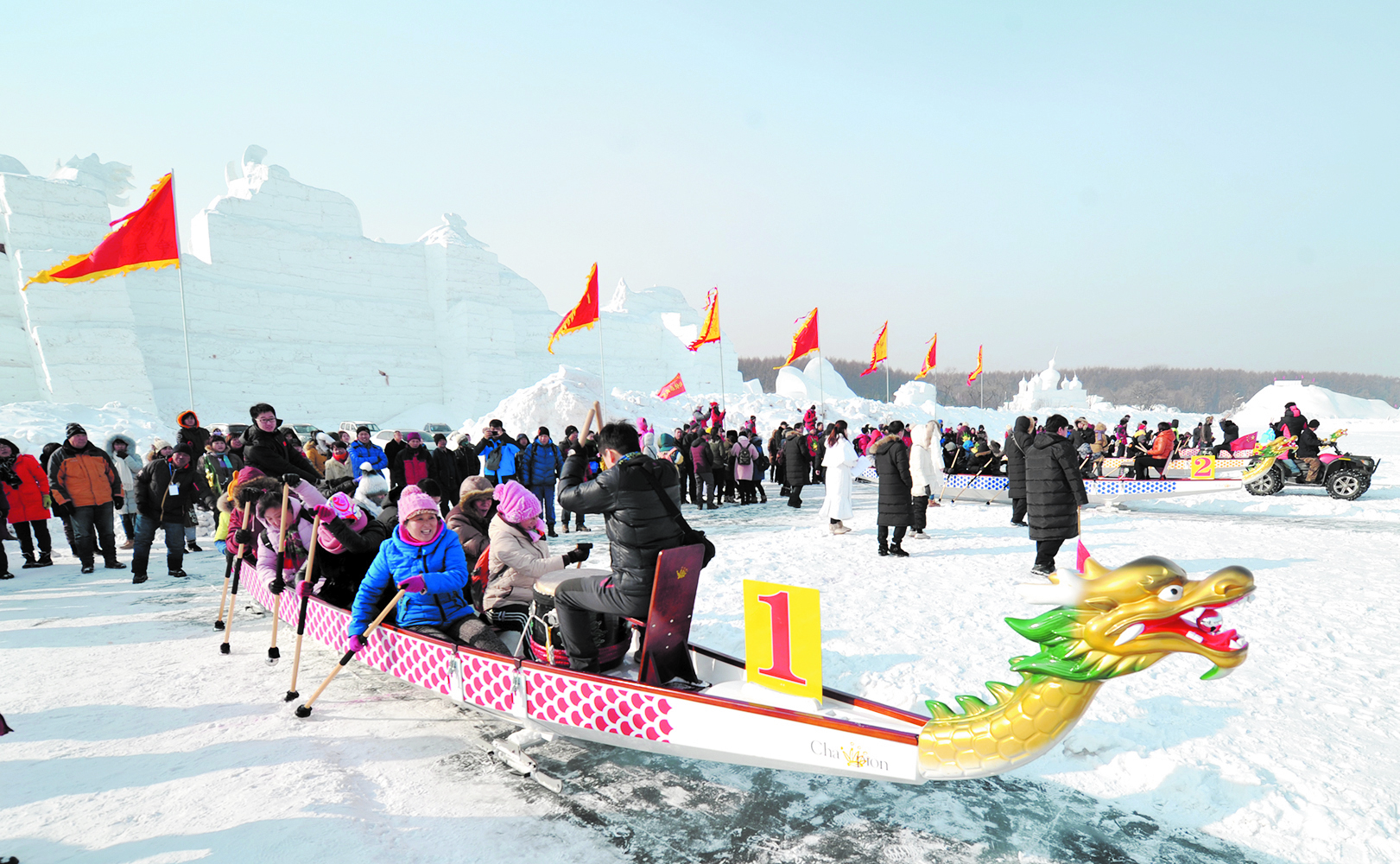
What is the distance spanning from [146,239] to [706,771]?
14.3 m

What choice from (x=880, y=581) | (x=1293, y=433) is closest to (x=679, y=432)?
(x=880, y=581)

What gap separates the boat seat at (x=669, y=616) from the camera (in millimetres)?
3279

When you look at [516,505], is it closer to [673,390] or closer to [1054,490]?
[1054,490]

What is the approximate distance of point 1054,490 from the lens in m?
6.34

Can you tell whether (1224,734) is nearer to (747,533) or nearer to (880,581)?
(880,581)

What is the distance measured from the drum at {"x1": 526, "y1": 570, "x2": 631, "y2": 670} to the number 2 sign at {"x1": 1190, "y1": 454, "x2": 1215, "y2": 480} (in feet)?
39.1

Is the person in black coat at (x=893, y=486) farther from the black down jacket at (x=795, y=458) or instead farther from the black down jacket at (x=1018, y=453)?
the black down jacket at (x=795, y=458)

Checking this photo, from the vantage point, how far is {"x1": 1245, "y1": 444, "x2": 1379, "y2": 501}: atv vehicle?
37.8 feet

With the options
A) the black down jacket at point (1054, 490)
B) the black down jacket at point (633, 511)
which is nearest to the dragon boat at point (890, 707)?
the black down jacket at point (633, 511)

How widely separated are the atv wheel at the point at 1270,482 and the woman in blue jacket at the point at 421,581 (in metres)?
14.0

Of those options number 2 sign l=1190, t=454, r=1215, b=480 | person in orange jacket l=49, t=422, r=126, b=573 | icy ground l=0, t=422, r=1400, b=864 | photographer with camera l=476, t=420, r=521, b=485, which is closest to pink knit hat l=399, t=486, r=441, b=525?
icy ground l=0, t=422, r=1400, b=864

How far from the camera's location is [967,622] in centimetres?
527

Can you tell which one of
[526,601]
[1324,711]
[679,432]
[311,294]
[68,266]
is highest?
[311,294]

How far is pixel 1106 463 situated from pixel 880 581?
9803 mm
